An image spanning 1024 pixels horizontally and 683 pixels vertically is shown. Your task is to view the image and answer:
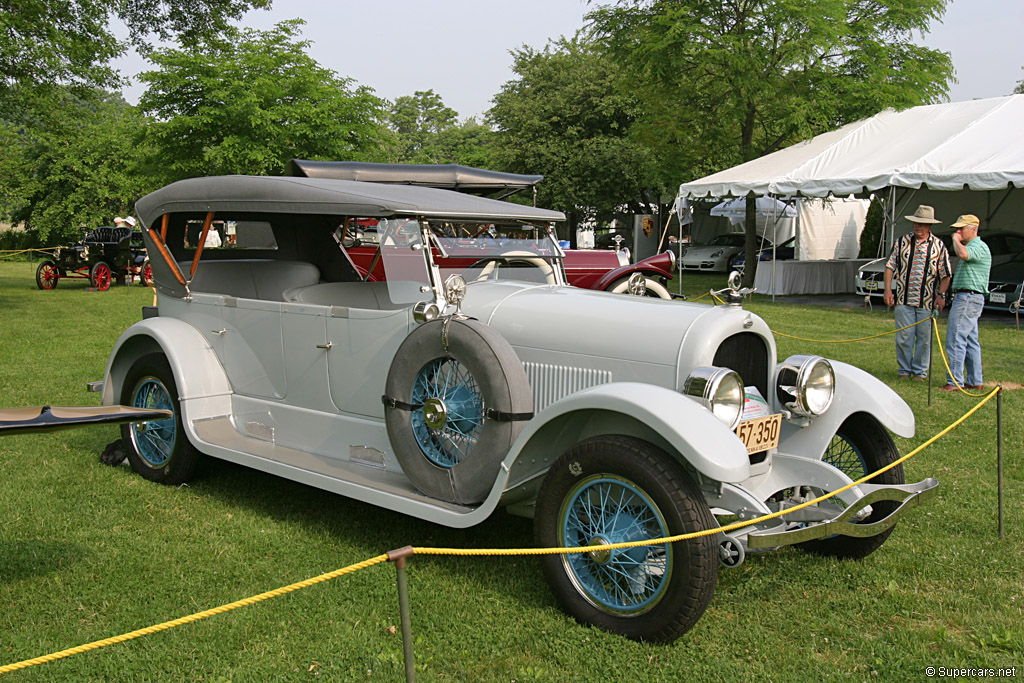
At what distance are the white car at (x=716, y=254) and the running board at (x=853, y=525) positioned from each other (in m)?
23.1

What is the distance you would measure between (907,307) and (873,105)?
11.7m

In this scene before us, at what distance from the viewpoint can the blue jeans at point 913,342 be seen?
8703 millimetres

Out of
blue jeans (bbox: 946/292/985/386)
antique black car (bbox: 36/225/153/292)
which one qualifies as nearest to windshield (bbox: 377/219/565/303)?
blue jeans (bbox: 946/292/985/386)

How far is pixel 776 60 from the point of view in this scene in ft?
64.6

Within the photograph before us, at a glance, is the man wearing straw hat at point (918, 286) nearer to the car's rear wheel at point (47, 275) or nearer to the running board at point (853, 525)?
the running board at point (853, 525)

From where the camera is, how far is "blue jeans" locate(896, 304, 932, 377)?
8.70 metres

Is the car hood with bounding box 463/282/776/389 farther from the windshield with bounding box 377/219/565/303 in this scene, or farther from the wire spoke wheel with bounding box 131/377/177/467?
the wire spoke wheel with bounding box 131/377/177/467

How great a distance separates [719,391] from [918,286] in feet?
20.4

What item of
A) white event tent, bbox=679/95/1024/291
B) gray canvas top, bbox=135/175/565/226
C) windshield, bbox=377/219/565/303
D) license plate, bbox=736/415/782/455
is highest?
white event tent, bbox=679/95/1024/291

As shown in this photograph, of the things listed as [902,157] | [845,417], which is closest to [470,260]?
[845,417]

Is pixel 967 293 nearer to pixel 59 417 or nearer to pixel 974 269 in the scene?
pixel 974 269

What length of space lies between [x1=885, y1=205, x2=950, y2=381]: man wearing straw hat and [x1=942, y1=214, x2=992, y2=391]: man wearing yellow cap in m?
0.17

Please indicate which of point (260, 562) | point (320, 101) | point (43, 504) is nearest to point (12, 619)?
point (260, 562)

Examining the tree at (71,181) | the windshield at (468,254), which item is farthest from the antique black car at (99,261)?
the windshield at (468,254)
